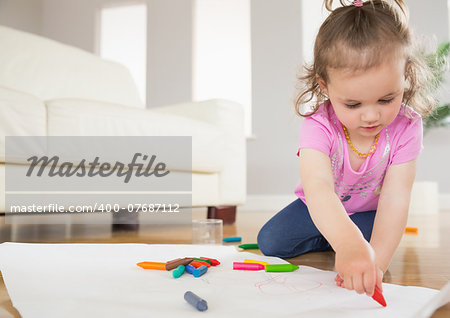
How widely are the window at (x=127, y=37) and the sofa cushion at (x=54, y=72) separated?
137cm

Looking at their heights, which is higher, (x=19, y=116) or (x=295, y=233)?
(x=19, y=116)

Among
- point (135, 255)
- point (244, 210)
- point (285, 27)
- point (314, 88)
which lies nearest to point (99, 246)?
point (135, 255)

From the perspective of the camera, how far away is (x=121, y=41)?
3664 millimetres

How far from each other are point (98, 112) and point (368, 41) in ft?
3.25

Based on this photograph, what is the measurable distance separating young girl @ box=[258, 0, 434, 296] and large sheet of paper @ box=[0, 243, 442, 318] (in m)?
0.04

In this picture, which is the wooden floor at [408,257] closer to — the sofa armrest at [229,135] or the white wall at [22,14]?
the sofa armrest at [229,135]

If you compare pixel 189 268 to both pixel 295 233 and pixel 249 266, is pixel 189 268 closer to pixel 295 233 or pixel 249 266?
pixel 249 266

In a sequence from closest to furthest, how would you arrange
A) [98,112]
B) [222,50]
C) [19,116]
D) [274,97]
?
[19,116] < [98,112] < [274,97] < [222,50]

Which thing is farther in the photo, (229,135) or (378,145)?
(229,135)

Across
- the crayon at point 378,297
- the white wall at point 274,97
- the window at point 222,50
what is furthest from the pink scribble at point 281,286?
the window at point 222,50

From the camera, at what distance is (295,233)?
1005mm

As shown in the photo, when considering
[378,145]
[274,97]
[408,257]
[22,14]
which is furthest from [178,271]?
[22,14]

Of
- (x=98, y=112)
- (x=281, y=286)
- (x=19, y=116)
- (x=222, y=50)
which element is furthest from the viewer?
(x=222, y=50)

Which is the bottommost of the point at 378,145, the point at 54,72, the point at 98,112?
the point at 378,145
